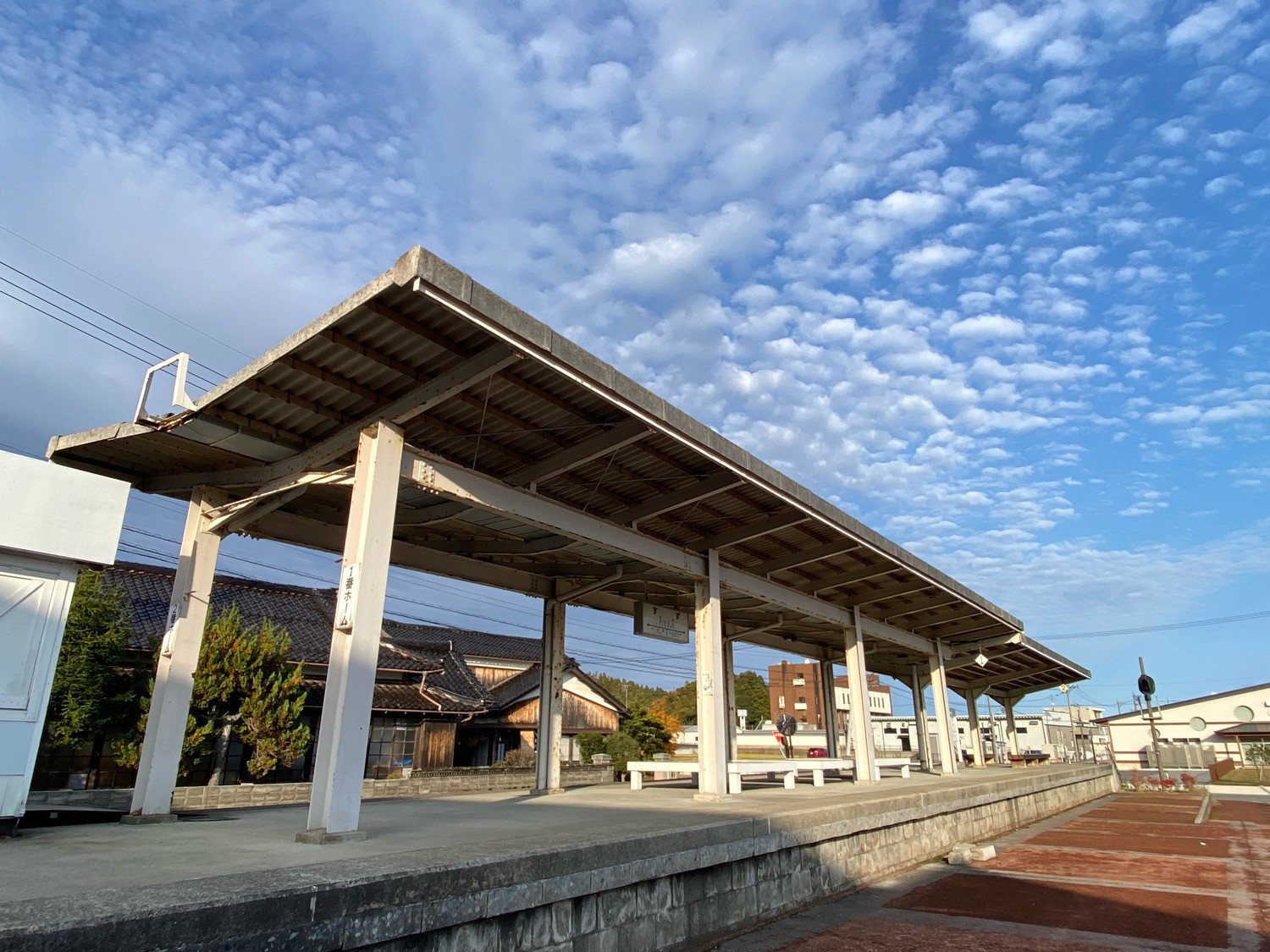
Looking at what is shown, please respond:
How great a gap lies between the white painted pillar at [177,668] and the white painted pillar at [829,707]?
17216mm

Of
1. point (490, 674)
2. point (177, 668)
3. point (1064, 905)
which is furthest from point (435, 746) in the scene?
point (1064, 905)

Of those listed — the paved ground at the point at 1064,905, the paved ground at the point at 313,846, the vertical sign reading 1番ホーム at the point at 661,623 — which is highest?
the vertical sign reading 1番ホーム at the point at 661,623

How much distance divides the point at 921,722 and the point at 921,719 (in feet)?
0.51

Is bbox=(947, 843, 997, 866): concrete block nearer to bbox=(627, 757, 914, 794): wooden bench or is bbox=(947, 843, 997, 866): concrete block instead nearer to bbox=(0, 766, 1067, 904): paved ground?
bbox=(0, 766, 1067, 904): paved ground

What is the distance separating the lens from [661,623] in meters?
12.8

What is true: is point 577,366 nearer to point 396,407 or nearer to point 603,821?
point 396,407

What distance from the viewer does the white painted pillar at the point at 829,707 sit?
70.4 feet

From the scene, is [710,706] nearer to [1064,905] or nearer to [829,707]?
[1064,905]

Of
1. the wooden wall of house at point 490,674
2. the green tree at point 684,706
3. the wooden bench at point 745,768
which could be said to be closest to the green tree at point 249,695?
the wooden bench at point 745,768

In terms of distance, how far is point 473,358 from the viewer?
6309 millimetres

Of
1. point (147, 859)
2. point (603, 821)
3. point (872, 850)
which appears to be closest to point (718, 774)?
point (872, 850)

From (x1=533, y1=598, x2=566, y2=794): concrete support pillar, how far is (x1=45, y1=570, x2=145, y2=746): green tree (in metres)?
6.30

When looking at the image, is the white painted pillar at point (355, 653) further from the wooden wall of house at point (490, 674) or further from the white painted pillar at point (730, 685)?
the wooden wall of house at point (490, 674)

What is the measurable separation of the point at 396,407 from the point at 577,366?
65.3 inches
